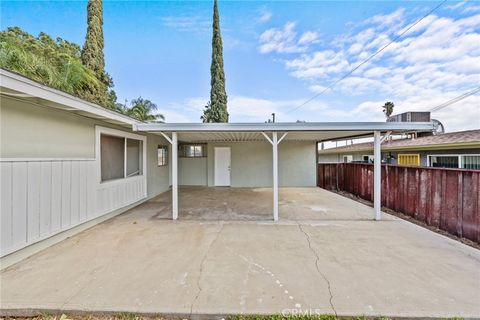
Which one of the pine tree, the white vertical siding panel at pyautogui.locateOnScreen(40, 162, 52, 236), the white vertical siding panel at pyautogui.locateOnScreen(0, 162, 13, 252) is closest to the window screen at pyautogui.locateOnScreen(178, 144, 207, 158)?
the pine tree

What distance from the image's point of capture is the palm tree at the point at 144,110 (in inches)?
578

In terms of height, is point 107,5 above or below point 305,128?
above

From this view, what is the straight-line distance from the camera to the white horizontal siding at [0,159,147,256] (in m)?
3.00

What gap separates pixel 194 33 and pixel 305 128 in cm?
1067

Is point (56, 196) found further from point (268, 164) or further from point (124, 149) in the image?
point (268, 164)

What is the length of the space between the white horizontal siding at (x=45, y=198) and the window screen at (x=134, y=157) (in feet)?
4.07

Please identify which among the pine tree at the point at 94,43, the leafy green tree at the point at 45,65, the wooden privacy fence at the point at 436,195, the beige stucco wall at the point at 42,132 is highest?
the pine tree at the point at 94,43

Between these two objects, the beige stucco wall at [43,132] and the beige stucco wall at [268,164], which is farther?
the beige stucco wall at [268,164]

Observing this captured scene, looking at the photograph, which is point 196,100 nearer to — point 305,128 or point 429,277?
point 305,128

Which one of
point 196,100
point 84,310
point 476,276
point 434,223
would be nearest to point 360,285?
point 476,276

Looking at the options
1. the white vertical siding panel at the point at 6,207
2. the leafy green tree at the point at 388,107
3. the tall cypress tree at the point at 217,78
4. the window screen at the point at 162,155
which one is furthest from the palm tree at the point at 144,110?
the leafy green tree at the point at 388,107

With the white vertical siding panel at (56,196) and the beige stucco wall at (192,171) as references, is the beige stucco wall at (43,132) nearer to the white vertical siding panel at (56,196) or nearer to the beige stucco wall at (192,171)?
the white vertical siding panel at (56,196)

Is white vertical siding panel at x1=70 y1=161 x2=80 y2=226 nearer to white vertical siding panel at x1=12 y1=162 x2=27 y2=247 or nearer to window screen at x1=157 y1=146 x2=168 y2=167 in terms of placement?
white vertical siding panel at x1=12 y1=162 x2=27 y2=247

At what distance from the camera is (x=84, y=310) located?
7.14 feet
